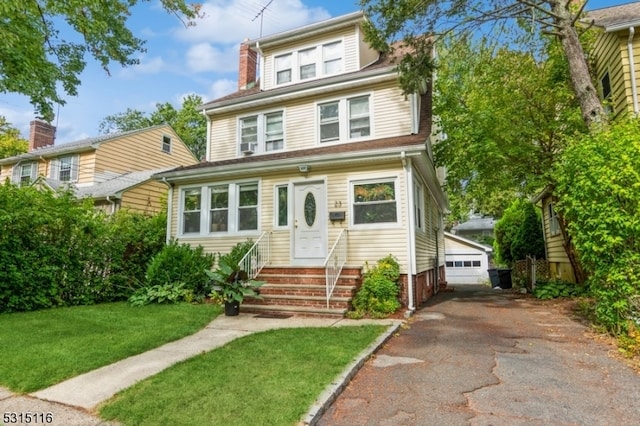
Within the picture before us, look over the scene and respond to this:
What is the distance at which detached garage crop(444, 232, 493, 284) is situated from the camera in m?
21.5

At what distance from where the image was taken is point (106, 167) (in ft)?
59.1

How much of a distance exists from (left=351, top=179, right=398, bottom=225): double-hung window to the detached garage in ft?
46.5

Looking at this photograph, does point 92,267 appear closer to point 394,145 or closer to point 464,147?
point 394,145

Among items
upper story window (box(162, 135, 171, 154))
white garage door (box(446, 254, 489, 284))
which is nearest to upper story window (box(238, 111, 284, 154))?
upper story window (box(162, 135, 171, 154))

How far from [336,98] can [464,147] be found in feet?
13.9

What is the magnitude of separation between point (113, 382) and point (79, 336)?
7.74 ft

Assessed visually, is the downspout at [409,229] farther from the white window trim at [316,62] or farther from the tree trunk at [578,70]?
the white window trim at [316,62]

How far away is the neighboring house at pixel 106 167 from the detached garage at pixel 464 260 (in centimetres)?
1623

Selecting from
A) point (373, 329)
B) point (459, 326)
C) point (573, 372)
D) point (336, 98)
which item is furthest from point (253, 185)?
point (573, 372)

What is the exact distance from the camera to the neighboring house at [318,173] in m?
8.41

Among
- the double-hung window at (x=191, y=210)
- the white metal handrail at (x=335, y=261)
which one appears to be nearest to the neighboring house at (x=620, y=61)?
the white metal handrail at (x=335, y=261)

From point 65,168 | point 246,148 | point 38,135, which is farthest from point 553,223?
point 38,135

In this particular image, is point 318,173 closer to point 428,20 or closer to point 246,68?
point 428,20

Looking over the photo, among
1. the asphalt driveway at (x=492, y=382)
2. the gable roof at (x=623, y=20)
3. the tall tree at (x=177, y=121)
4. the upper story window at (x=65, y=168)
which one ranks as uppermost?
the tall tree at (x=177, y=121)
